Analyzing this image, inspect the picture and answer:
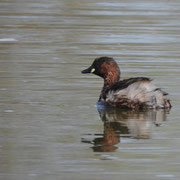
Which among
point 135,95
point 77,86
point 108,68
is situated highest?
point 108,68

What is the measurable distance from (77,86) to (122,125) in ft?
8.77

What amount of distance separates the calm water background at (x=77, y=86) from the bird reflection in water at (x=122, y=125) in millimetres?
39

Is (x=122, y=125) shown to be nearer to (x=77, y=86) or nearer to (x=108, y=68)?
(x=108, y=68)

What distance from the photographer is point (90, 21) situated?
21688mm

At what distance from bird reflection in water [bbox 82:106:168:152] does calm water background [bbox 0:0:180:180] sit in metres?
0.04

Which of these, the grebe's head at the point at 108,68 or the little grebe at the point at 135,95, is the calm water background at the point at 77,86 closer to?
the little grebe at the point at 135,95

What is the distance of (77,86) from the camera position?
1278 cm

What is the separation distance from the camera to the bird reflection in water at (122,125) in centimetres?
910

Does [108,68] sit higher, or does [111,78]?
[108,68]

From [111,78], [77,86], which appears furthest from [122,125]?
[77,86]

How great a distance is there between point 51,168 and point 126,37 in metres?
11.3

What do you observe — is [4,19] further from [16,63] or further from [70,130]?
[70,130]

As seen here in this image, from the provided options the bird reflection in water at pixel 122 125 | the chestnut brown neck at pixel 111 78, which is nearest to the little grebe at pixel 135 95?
the bird reflection in water at pixel 122 125

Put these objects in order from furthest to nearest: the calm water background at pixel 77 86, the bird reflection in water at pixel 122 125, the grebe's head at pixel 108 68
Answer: the grebe's head at pixel 108 68, the bird reflection in water at pixel 122 125, the calm water background at pixel 77 86
